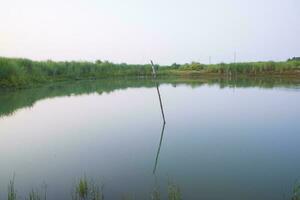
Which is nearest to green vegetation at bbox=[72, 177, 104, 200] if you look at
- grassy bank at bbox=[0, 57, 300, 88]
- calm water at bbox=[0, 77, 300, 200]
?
calm water at bbox=[0, 77, 300, 200]

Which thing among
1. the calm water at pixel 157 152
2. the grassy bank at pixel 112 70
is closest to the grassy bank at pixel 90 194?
the calm water at pixel 157 152

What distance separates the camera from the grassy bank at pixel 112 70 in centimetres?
3368

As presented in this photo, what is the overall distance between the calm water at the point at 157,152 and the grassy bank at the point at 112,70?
19.6 metres

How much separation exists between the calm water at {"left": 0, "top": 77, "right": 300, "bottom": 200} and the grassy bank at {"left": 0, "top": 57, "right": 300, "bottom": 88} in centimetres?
1962

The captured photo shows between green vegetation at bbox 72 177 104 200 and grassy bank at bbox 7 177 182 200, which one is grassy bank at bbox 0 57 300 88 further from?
green vegetation at bbox 72 177 104 200

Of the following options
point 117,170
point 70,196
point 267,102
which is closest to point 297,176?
point 117,170

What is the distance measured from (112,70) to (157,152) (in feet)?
164

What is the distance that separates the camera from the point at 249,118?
12102 millimetres

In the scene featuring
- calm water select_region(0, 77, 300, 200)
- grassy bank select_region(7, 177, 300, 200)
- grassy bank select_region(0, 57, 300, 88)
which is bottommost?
calm water select_region(0, 77, 300, 200)

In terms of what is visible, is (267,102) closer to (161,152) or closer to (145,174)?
(161,152)

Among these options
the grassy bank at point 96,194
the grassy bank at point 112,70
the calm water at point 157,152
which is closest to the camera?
the grassy bank at point 96,194

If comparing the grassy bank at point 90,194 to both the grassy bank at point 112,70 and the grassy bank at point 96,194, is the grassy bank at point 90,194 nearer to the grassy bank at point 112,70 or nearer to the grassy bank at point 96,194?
the grassy bank at point 96,194

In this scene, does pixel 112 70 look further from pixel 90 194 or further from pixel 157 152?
pixel 90 194

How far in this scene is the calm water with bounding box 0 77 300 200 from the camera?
17.5ft
